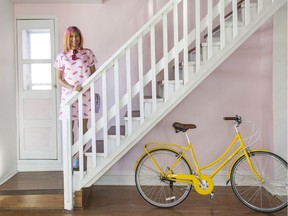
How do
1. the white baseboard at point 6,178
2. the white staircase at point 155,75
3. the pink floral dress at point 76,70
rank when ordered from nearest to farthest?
1. the white staircase at point 155,75
2. the pink floral dress at point 76,70
3. the white baseboard at point 6,178

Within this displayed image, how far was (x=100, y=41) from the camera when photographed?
3957mm

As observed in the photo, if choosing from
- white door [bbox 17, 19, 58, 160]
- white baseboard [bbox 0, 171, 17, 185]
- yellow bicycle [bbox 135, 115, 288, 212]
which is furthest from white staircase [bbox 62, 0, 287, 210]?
white door [bbox 17, 19, 58, 160]

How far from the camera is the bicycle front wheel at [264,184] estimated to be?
10.1 feet

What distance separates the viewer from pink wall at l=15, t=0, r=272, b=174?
3.87 meters

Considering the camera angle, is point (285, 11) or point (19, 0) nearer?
point (285, 11)

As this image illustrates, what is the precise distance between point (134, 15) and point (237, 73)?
1.47 metres

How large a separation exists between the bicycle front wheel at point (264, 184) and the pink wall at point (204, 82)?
0.36 metres

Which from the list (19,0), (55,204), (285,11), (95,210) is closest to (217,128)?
(285,11)

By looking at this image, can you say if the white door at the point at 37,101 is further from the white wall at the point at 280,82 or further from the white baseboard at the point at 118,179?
the white wall at the point at 280,82

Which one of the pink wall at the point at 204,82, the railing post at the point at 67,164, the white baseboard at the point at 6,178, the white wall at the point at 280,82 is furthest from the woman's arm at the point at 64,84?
the white wall at the point at 280,82

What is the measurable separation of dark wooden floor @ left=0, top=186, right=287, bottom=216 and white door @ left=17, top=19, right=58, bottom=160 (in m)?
0.98

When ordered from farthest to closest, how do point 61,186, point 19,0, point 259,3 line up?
point 19,0, point 61,186, point 259,3

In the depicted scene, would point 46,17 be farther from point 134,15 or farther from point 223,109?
point 223,109

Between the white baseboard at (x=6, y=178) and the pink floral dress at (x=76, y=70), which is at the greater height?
the pink floral dress at (x=76, y=70)
